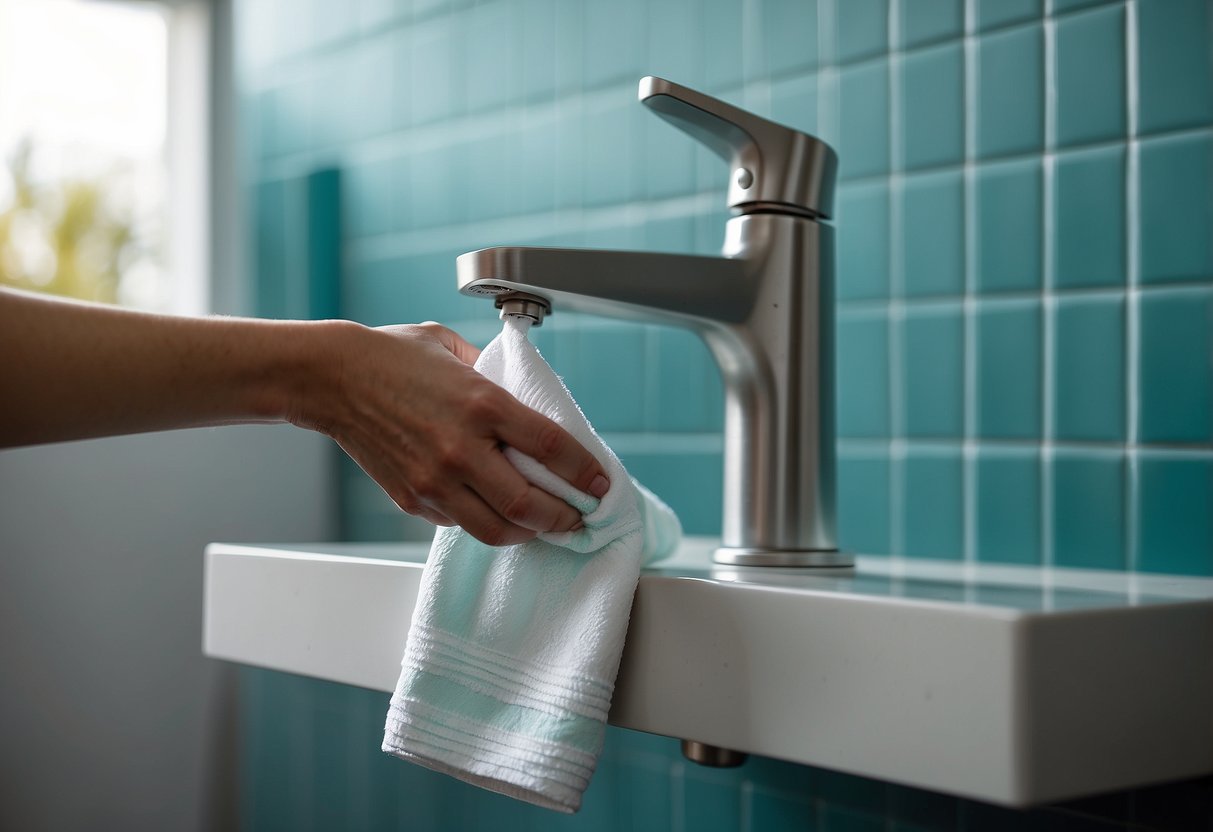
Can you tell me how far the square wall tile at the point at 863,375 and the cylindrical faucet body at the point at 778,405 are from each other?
176 mm

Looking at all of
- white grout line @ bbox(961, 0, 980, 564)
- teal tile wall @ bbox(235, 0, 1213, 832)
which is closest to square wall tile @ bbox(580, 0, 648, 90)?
teal tile wall @ bbox(235, 0, 1213, 832)

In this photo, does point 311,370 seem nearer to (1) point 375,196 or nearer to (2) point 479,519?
(2) point 479,519

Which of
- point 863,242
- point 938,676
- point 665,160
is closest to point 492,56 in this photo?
point 665,160

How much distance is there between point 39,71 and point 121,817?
3.40ft

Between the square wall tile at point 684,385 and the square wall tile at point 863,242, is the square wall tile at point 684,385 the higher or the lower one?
the lower one

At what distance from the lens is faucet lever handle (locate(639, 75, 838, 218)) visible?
2.38 feet

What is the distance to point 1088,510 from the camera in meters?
0.81

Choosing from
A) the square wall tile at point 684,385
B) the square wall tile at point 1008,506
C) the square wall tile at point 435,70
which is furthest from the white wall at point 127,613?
the square wall tile at point 1008,506

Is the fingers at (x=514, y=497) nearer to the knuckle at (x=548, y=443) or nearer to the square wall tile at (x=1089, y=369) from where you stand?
the knuckle at (x=548, y=443)

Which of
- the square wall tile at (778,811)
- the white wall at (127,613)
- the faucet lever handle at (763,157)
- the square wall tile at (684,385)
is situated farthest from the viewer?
the white wall at (127,613)

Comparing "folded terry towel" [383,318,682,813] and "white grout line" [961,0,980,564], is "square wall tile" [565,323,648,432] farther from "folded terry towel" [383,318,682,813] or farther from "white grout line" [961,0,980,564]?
"folded terry towel" [383,318,682,813]

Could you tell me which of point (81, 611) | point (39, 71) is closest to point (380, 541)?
point (81, 611)

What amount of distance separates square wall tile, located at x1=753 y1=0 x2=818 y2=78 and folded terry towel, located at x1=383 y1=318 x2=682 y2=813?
429 mm

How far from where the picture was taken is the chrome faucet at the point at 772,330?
73 centimetres
